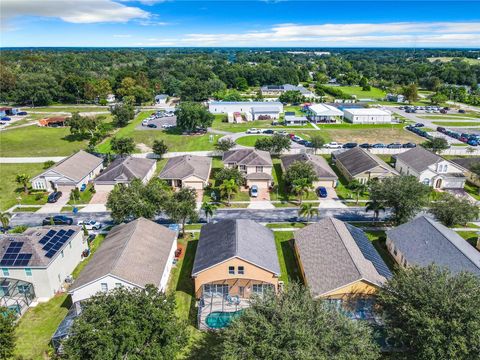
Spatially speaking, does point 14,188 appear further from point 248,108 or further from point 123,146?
point 248,108

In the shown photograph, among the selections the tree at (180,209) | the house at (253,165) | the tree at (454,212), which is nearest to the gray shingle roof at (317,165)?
the house at (253,165)

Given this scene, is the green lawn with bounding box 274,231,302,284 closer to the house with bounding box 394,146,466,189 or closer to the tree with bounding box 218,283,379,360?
the tree with bounding box 218,283,379,360

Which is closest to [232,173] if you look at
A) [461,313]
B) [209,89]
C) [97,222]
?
[97,222]

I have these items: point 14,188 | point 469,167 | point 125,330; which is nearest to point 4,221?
point 14,188

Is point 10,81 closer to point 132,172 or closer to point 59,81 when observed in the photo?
point 59,81

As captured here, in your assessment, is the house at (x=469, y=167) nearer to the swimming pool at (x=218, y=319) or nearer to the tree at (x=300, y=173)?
the tree at (x=300, y=173)
